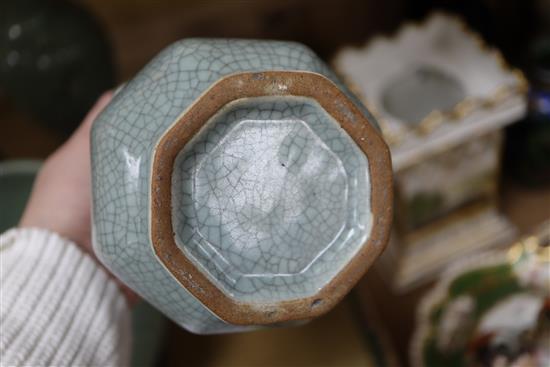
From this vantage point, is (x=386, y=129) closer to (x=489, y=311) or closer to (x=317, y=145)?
(x=489, y=311)

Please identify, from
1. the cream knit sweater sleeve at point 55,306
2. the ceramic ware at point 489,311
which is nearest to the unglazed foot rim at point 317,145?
the cream knit sweater sleeve at point 55,306

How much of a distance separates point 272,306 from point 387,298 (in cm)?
60

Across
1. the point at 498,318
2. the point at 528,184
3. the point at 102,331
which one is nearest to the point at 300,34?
the point at 528,184

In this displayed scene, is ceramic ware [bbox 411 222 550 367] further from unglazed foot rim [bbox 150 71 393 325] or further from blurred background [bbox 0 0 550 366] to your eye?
unglazed foot rim [bbox 150 71 393 325]

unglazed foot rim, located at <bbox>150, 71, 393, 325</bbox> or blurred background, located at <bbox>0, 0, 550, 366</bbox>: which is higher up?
unglazed foot rim, located at <bbox>150, 71, 393, 325</bbox>

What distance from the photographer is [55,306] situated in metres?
0.52

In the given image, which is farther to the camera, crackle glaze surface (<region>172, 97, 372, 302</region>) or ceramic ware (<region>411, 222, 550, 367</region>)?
ceramic ware (<region>411, 222, 550, 367</region>)

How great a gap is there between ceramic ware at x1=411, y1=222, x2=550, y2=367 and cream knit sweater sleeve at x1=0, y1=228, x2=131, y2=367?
366 mm

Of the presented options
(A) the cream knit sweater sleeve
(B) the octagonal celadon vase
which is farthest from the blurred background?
(B) the octagonal celadon vase

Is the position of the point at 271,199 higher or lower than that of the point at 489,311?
higher

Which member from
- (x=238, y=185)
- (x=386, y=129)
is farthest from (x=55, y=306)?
(x=386, y=129)

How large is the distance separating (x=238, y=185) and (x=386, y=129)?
0.40 metres

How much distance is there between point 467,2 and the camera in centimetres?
105

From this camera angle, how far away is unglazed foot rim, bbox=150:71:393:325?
39 centimetres
